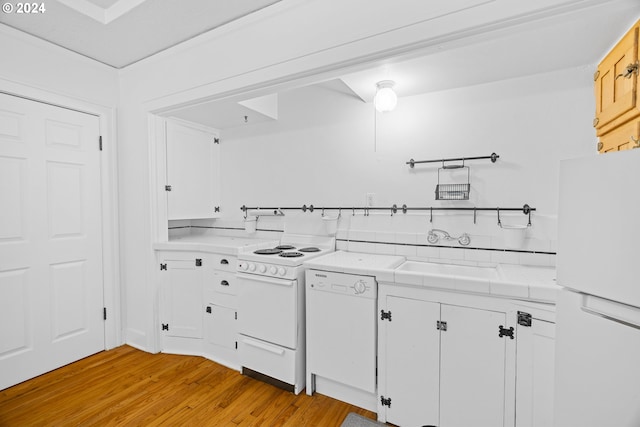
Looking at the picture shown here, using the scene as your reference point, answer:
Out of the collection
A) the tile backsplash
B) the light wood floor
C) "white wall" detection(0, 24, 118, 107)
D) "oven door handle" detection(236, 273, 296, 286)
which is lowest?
the light wood floor

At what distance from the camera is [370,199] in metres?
2.60

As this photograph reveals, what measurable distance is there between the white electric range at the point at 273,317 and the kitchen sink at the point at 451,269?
756 mm

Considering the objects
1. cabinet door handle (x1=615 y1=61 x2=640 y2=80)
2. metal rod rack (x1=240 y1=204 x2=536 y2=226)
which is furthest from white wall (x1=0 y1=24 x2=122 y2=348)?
cabinet door handle (x1=615 y1=61 x2=640 y2=80)

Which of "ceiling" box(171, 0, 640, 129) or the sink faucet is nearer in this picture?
"ceiling" box(171, 0, 640, 129)

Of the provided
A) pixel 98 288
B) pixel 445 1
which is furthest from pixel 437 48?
pixel 98 288

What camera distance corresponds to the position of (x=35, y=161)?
91.4 inches

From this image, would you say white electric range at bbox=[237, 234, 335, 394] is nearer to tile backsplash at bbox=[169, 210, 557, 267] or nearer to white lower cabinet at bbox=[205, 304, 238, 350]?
white lower cabinet at bbox=[205, 304, 238, 350]

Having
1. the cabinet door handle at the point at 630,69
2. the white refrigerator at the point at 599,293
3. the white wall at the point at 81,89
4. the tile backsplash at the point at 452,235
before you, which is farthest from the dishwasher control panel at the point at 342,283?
the white wall at the point at 81,89

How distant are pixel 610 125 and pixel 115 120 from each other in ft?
12.4

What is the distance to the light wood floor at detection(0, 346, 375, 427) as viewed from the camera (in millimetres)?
1874

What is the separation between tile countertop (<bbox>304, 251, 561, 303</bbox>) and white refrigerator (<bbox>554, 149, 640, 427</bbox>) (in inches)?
6.0

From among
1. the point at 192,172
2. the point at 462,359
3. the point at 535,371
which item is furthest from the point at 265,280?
the point at 535,371

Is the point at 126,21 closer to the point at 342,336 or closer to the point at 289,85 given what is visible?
the point at 289,85

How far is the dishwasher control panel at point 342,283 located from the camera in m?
1.91
